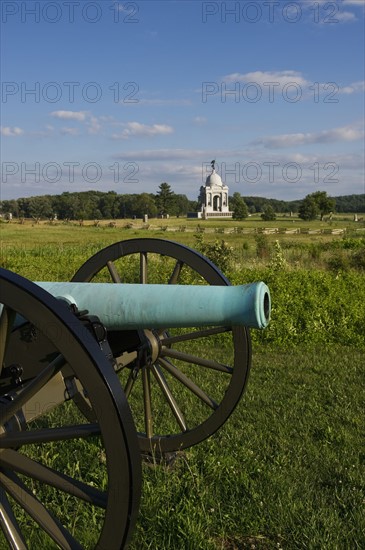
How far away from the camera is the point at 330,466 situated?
157 inches

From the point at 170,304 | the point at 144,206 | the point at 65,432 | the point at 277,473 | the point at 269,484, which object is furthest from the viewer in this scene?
the point at 144,206

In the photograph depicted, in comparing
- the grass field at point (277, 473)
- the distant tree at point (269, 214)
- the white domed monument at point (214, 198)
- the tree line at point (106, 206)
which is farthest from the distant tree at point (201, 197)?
the grass field at point (277, 473)

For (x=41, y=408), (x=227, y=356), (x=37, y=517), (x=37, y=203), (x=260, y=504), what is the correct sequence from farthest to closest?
(x=37, y=203) < (x=227, y=356) < (x=260, y=504) < (x=41, y=408) < (x=37, y=517)

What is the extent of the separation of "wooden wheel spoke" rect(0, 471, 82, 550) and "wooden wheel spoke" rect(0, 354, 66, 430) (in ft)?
0.83

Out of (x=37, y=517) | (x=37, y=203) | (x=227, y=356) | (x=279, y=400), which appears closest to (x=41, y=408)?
(x=37, y=517)

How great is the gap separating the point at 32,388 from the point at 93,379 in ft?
1.10

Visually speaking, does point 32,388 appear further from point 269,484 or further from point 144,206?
point 144,206

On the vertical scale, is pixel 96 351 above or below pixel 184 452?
above

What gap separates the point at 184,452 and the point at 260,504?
810 millimetres

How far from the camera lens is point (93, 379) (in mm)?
2152

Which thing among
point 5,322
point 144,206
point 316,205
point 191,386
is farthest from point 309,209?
point 5,322

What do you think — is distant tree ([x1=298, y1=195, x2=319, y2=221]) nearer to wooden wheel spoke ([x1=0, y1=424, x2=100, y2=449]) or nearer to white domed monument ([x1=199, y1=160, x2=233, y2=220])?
white domed monument ([x1=199, y1=160, x2=233, y2=220])

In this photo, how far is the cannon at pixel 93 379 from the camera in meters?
2.16

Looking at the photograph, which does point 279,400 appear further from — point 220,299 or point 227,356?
point 220,299
